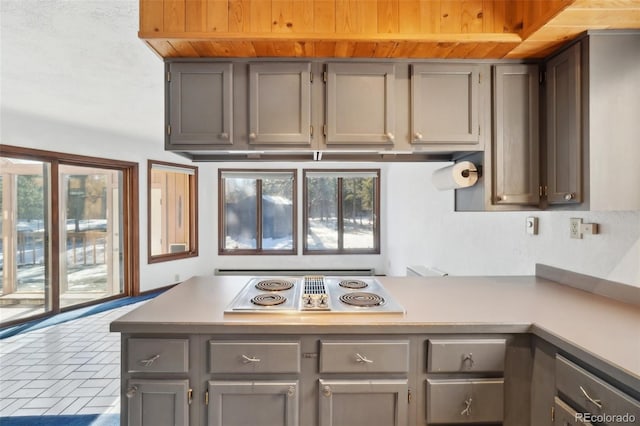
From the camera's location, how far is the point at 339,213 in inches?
218

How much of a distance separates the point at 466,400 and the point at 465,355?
8.0 inches

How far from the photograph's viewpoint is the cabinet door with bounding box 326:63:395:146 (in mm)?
1682

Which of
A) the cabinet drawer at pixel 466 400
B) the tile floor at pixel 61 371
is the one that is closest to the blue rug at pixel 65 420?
the tile floor at pixel 61 371

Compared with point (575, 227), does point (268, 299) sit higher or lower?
lower

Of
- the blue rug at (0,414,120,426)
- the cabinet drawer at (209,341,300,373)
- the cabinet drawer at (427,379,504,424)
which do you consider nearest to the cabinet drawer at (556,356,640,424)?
the cabinet drawer at (427,379,504,424)

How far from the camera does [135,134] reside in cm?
419

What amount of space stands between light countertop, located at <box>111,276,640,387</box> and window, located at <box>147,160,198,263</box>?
366 cm

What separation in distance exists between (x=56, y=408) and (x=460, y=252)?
132 inches

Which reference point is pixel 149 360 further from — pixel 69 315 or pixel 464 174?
pixel 69 315

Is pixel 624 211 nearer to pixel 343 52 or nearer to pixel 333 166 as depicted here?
pixel 343 52

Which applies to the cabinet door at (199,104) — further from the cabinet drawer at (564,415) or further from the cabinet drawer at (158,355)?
the cabinet drawer at (564,415)

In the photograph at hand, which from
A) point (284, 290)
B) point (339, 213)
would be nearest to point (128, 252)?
point (339, 213)

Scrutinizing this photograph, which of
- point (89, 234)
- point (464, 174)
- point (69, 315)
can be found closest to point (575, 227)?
point (464, 174)

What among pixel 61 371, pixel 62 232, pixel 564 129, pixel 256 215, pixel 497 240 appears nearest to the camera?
pixel 564 129
